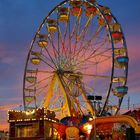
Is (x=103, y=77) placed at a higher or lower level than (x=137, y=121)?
higher

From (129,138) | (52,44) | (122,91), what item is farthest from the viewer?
(52,44)

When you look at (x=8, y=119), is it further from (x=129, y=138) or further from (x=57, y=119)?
(x=129, y=138)

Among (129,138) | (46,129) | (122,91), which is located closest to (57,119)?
(46,129)

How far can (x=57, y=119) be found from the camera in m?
40.3

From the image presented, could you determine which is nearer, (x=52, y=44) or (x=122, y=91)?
(x=122, y=91)

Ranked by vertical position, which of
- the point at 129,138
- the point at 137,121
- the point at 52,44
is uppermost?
the point at 52,44

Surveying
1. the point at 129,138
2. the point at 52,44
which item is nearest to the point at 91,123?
the point at 52,44

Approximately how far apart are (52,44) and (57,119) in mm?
8311

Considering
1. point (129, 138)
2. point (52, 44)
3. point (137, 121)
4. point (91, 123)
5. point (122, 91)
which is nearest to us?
point (129, 138)

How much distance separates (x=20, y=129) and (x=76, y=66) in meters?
8.96

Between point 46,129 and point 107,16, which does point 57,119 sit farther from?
point 107,16

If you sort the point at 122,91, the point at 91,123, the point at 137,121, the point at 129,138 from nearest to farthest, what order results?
1. the point at 129,138
2. the point at 137,121
3. the point at 91,123
4. the point at 122,91

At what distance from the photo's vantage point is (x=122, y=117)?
33.6 meters

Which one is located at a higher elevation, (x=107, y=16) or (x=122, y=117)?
(x=107, y=16)
